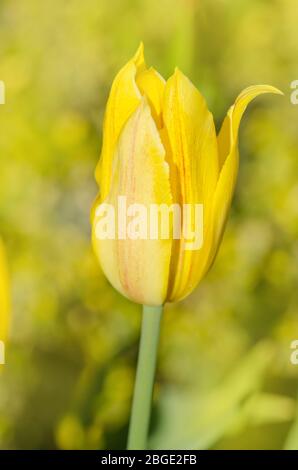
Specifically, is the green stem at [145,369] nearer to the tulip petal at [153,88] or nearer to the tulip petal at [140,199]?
the tulip petal at [140,199]

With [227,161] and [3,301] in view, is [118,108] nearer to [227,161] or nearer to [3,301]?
[227,161]

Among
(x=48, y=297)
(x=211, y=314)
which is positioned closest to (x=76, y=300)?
(x=48, y=297)

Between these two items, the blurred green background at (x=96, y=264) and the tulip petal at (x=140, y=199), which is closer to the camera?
the tulip petal at (x=140, y=199)

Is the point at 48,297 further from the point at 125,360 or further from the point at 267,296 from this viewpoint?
the point at 267,296

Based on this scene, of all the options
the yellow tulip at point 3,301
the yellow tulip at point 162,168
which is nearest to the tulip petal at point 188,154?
the yellow tulip at point 162,168

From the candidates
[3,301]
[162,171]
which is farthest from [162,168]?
[3,301]

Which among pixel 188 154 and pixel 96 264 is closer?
pixel 188 154

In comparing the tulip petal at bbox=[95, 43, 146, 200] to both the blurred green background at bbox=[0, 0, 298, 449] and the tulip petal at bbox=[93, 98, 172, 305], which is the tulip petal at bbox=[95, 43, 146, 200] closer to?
the tulip petal at bbox=[93, 98, 172, 305]
